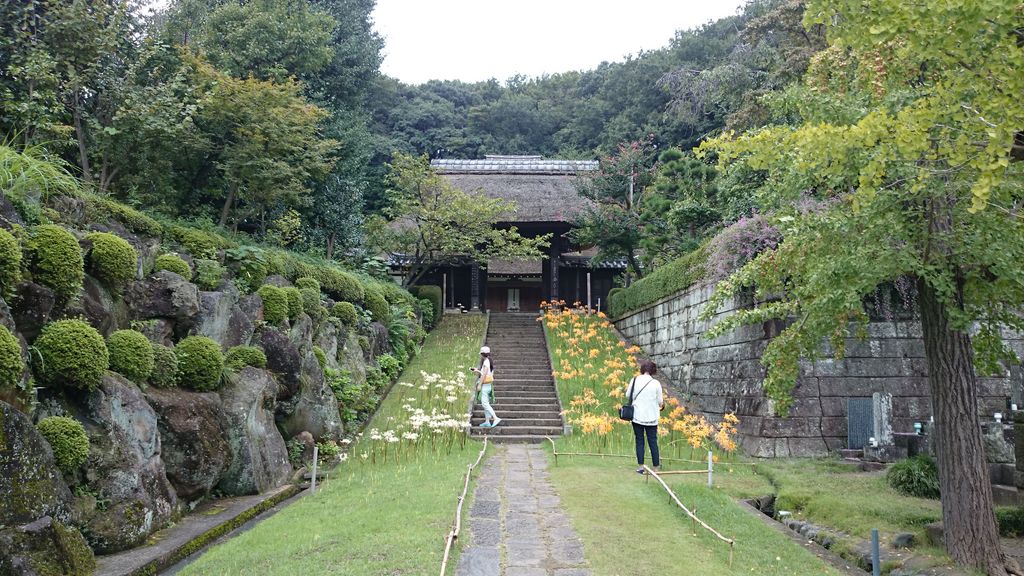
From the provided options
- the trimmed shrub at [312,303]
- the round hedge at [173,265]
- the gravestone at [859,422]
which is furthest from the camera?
the trimmed shrub at [312,303]

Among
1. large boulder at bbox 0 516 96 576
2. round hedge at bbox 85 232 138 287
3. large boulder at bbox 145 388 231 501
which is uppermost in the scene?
round hedge at bbox 85 232 138 287

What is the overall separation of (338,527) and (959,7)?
21.2 ft

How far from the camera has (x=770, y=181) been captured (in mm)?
7062

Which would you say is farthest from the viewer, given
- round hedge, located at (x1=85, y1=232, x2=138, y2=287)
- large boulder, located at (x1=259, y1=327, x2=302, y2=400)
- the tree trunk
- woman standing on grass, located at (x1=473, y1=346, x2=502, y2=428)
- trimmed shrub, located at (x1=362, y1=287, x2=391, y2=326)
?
trimmed shrub, located at (x1=362, y1=287, x2=391, y2=326)

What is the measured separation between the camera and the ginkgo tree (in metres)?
4.53

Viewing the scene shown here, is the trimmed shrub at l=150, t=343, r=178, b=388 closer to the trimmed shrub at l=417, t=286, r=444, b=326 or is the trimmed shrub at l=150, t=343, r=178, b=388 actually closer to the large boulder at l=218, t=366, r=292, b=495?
the large boulder at l=218, t=366, r=292, b=495

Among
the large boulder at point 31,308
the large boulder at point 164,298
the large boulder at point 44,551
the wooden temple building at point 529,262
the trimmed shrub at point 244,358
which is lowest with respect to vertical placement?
the large boulder at point 44,551

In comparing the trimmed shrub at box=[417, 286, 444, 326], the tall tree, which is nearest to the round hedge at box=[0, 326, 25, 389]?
the tall tree

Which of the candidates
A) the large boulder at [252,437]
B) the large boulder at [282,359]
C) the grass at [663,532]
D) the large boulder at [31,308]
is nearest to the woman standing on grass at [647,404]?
the grass at [663,532]

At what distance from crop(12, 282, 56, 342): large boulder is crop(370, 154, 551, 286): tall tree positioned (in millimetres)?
14485

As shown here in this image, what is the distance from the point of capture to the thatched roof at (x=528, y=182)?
85.8ft

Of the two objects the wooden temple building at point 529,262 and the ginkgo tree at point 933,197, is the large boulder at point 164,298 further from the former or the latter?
the wooden temple building at point 529,262

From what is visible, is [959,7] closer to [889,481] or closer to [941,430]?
[941,430]

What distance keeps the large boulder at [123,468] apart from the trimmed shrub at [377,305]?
34.2 ft
